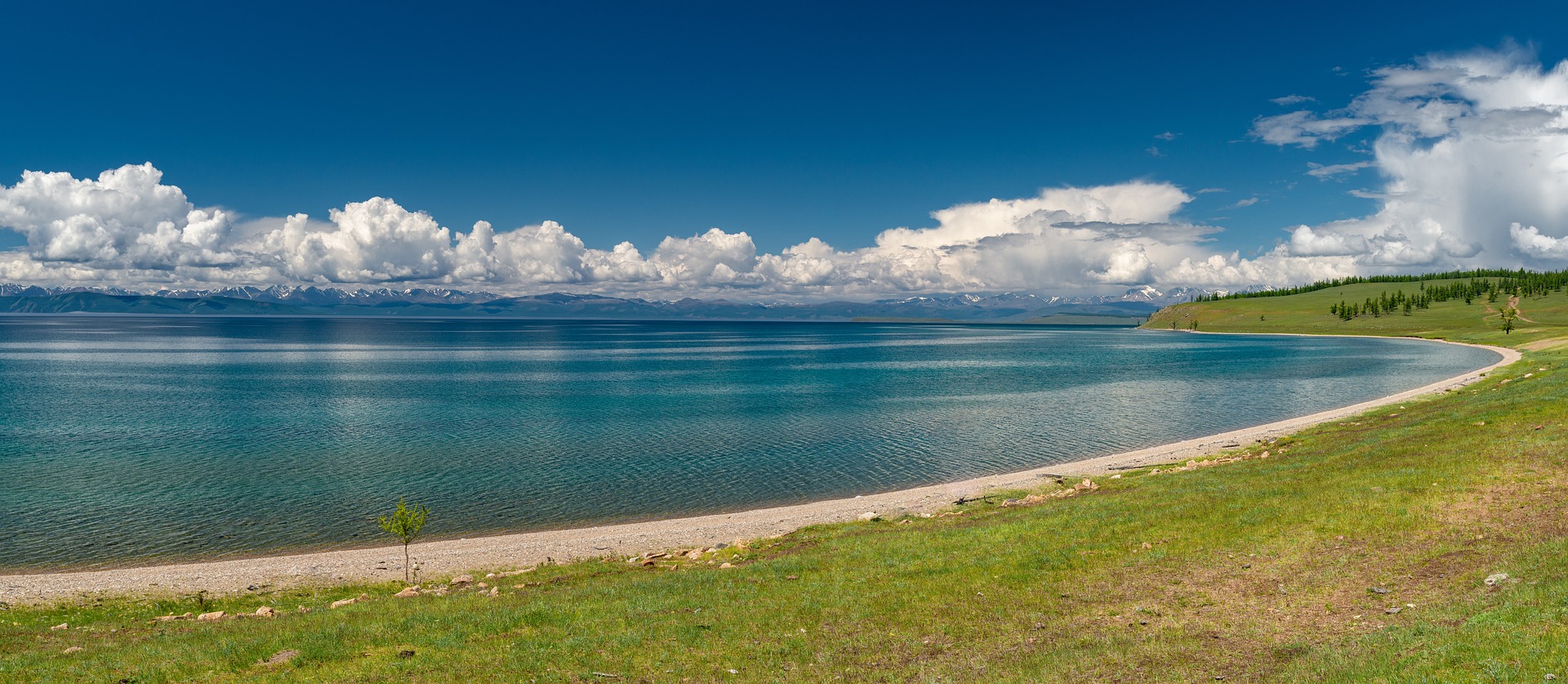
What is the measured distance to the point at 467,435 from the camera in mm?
70875

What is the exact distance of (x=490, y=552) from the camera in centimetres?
3534

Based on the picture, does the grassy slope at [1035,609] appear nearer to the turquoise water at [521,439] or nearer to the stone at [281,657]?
the stone at [281,657]

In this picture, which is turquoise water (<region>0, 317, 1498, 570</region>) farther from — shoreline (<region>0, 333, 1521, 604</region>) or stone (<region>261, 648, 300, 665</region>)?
stone (<region>261, 648, 300, 665</region>)

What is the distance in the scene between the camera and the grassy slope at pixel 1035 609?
16312mm

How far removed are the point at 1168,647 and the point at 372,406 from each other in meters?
97.1

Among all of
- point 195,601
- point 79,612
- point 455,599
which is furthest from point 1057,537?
point 79,612

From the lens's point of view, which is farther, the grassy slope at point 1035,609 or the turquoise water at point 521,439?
the turquoise water at point 521,439

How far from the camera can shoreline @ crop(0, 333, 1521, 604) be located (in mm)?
31141

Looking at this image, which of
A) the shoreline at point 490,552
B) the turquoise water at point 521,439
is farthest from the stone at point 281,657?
the turquoise water at point 521,439

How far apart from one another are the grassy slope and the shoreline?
3016 millimetres

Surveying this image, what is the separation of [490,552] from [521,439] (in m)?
35.0

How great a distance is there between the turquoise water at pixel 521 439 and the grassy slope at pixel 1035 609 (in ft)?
52.6

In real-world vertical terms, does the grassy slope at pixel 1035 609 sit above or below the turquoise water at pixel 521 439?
above

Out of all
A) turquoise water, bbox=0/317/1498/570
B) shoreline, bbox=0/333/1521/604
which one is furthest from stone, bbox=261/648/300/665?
turquoise water, bbox=0/317/1498/570
